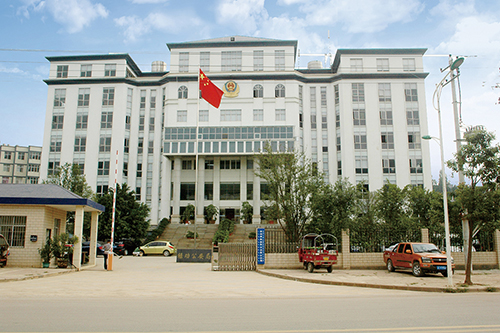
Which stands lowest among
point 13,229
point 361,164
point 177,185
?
point 13,229

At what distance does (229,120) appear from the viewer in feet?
176

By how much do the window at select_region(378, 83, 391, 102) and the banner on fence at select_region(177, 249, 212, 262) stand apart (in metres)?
38.7

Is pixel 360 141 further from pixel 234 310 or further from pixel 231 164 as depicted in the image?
pixel 234 310

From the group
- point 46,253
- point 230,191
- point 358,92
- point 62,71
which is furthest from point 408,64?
point 46,253

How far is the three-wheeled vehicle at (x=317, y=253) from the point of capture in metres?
18.1

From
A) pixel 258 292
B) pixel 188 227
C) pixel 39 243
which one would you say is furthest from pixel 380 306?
pixel 188 227

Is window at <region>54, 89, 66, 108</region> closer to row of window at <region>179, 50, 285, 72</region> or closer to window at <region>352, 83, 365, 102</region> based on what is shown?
row of window at <region>179, 50, 285, 72</region>

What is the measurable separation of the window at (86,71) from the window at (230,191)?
27054 mm

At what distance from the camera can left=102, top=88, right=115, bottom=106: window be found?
5562 centimetres

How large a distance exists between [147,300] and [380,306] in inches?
245

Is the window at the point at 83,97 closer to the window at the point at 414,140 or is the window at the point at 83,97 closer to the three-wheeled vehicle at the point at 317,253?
the three-wheeled vehicle at the point at 317,253

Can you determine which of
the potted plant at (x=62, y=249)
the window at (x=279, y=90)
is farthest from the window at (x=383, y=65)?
the potted plant at (x=62, y=249)

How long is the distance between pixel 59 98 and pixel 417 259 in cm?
5578

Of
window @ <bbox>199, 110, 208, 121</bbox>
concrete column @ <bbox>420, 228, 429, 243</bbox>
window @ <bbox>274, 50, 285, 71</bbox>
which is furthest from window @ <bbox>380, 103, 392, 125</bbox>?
concrete column @ <bbox>420, 228, 429, 243</bbox>
